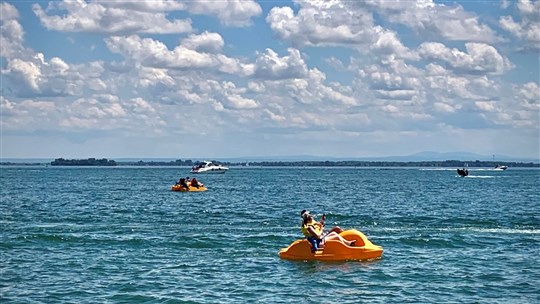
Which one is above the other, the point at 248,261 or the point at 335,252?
the point at 335,252

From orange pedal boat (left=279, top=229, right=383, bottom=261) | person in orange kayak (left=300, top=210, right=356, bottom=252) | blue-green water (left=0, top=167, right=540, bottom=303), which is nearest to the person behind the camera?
blue-green water (left=0, top=167, right=540, bottom=303)

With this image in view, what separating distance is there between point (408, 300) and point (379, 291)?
1.55 meters

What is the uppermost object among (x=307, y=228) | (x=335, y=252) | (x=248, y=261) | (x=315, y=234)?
(x=307, y=228)

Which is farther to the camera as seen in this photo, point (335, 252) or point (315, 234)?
point (335, 252)

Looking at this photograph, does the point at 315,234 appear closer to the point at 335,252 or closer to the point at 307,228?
the point at 307,228

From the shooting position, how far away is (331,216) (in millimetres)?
60031

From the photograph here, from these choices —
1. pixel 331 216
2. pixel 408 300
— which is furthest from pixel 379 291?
pixel 331 216

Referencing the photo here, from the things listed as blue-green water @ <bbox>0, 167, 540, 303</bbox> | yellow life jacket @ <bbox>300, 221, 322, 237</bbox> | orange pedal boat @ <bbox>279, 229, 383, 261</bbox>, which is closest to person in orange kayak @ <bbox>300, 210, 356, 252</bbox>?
yellow life jacket @ <bbox>300, 221, 322, 237</bbox>

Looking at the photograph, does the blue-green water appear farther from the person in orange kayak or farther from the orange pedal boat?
the person in orange kayak

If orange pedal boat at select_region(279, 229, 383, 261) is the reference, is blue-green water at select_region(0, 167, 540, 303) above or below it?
below

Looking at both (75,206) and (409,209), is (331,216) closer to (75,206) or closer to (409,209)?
(409,209)

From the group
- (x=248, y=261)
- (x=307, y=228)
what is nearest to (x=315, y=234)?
(x=307, y=228)

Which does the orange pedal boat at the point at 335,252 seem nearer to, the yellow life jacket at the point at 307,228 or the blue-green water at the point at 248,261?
the blue-green water at the point at 248,261

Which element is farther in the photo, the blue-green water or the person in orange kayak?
the person in orange kayak
